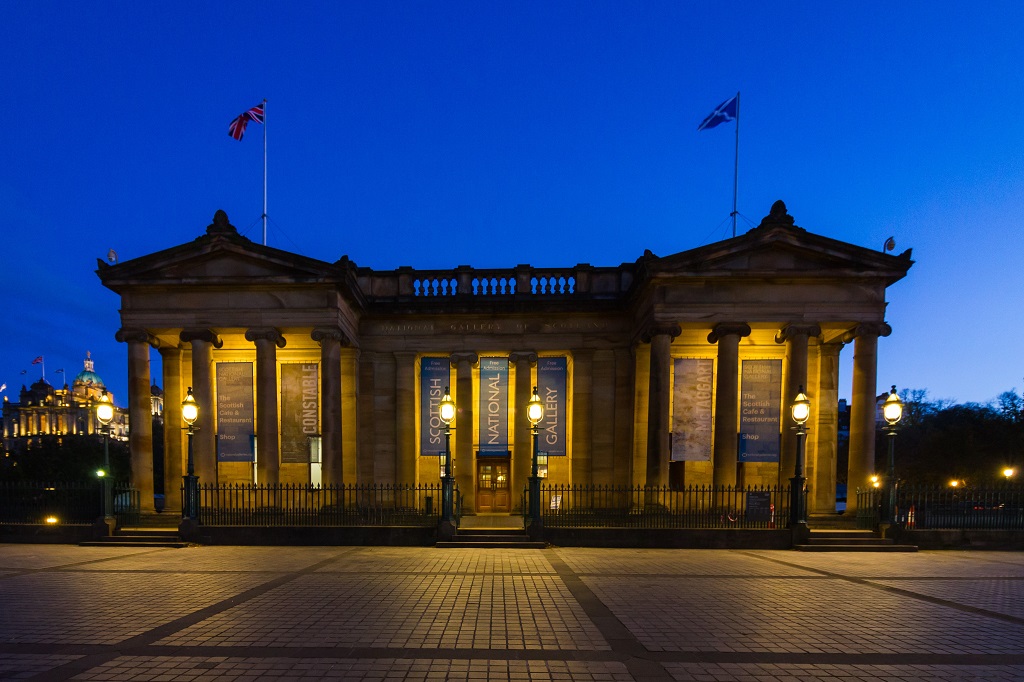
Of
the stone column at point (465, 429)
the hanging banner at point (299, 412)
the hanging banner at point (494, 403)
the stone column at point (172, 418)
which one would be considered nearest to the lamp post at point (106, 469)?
the stone column at point (172, 418)

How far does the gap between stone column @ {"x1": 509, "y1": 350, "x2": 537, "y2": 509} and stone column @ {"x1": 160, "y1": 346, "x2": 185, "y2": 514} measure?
15.0 metres

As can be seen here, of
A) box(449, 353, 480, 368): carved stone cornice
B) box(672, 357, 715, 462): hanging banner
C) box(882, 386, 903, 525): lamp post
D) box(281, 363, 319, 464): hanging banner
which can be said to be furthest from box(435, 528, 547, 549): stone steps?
box(882, 386, 903, 525): lamp post

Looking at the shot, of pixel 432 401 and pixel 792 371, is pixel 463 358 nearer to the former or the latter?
pixel 432 401

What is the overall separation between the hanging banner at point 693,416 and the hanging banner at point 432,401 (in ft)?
33.3

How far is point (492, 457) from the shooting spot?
24516 millimetres

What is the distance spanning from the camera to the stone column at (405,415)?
23.8m

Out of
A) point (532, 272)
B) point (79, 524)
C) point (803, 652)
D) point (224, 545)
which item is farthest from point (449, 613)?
point (532, 272)

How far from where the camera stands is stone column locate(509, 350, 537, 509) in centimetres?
2319

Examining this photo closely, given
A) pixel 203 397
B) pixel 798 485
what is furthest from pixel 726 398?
pixel 203 397

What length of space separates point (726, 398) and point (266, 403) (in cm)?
1830

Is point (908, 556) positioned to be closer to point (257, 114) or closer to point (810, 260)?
point (810, 260)

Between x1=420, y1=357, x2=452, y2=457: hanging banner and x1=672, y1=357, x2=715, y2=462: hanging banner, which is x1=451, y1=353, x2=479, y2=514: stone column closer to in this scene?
x1=420, y1=357, x2=452, y2=457: hanging banner

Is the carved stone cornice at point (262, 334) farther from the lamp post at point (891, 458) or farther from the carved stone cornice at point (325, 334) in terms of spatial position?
the lamp post at point (891, 458)

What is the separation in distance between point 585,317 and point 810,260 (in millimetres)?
9365
